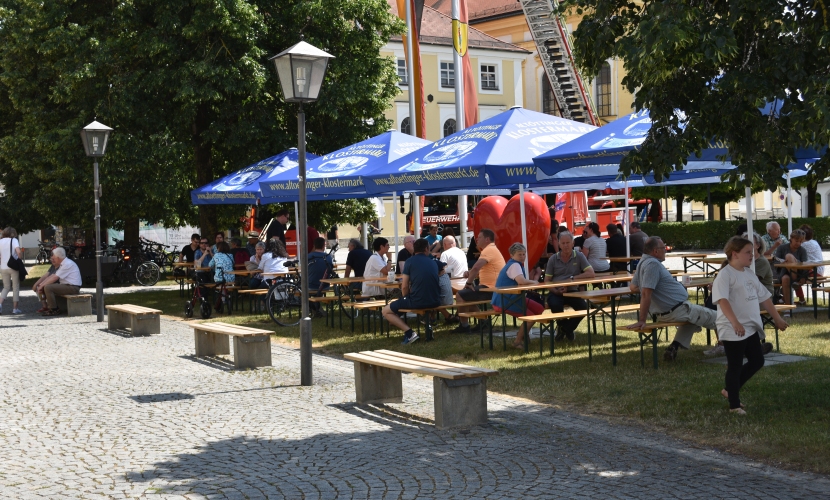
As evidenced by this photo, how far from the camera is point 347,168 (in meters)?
16.5

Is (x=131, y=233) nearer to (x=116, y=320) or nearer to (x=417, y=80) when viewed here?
(x=417, y=80)

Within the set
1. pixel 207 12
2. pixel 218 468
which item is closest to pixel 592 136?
pixel 218 468

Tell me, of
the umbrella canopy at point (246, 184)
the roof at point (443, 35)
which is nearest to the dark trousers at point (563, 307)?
the umbrella canopy at point (246, 184)

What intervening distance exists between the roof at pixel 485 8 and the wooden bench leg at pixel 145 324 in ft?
155

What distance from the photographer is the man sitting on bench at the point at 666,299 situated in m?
10.4

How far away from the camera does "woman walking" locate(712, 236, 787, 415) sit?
26.0ft

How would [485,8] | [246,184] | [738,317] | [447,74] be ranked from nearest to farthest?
[738,317]
[246,184]
[447,74]
[485,8]

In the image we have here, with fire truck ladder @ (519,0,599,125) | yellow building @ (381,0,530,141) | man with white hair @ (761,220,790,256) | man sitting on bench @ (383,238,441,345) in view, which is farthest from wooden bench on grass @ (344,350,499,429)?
yellow building @ (381,0,530,141)

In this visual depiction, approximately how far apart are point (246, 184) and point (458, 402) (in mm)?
12222

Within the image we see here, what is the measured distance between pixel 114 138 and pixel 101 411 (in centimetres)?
1499

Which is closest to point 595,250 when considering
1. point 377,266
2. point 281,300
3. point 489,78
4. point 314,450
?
point 377,266

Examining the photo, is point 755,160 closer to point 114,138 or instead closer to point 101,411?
point 101,411

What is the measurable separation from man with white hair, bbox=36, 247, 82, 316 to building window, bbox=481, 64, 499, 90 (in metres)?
40.8

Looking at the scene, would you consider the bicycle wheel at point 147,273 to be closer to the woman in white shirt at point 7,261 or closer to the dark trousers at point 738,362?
the woman in white shirt at point 7,261
